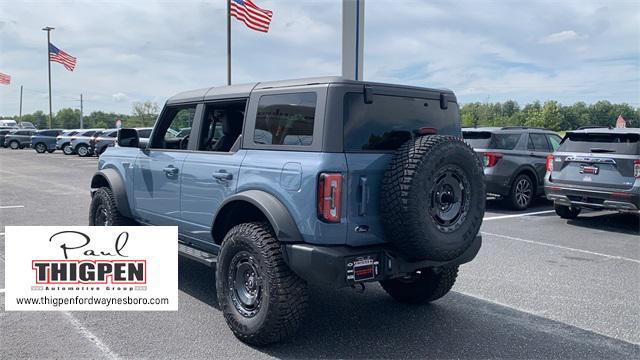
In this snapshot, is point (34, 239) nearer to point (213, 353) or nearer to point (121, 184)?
point (121, 184)

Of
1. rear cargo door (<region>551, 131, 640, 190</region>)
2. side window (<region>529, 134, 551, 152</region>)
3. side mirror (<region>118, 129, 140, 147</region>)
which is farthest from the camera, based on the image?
side window (<region>529, 134, 551, 152</region>)

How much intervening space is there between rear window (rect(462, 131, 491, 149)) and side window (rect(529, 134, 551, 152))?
119cm

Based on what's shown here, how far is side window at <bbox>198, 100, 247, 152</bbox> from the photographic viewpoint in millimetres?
4930

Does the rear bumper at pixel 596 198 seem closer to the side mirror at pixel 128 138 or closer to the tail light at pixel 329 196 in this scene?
the tail light at pixel 329 196

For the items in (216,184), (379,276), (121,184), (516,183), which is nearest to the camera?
(379,276)

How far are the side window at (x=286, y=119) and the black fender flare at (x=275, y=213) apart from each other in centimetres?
44

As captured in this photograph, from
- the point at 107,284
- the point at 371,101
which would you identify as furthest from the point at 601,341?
the point at 107,284

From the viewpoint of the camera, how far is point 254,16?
19453 millimetres

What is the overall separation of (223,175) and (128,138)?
1850 millimetres

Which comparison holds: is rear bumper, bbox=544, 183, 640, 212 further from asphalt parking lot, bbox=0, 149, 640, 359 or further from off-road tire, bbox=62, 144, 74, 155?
off-road tire, bbox=62, 144, 74, 155

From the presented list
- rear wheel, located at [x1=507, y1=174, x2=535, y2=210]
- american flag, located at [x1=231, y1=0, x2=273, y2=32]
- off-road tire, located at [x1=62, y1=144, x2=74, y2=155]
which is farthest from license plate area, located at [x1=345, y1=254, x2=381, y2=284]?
off-road tire, located at [x1=62, y1=144, x2=74, y2=155]

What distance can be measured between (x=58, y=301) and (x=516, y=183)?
897 centimetres

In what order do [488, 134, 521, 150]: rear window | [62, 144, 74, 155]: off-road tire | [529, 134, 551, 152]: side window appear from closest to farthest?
1. [488, 134, 521, 150]: rear window
2. [529, 134, 551, 152]: side window
3. [62, 144, 74, 155]: off-road tire

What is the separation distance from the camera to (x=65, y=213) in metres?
9.81
